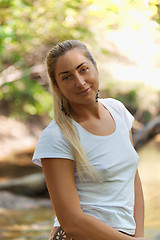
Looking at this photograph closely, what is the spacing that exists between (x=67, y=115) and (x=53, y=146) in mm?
155

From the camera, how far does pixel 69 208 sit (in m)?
1.13

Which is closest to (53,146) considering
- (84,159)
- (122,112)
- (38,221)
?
(84,159)

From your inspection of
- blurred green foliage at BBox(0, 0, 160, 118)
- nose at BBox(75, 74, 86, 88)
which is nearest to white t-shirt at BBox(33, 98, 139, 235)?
nose at BBox(75, 74, 86, 88)

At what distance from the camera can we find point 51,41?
707 centimetres

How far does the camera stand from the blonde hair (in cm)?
116

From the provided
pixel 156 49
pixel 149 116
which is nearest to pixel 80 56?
pixel 156 49

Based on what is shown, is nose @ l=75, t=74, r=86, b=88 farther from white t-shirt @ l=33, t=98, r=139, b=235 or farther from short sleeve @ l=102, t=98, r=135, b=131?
short sleeve @ l=102, t=98, r=135, b=131

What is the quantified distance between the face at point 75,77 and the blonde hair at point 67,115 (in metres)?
0.02

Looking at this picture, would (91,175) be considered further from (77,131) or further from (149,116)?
(149,116)

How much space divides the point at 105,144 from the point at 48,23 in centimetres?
521

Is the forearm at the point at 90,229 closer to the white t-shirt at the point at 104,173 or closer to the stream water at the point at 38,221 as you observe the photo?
the white t-shirt at the point at 104,173

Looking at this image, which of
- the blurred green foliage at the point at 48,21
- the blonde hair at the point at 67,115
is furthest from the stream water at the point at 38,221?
the blonde hair at the point at 67,115

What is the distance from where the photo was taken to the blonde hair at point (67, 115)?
116cm

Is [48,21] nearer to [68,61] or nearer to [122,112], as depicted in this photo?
[122,112]
